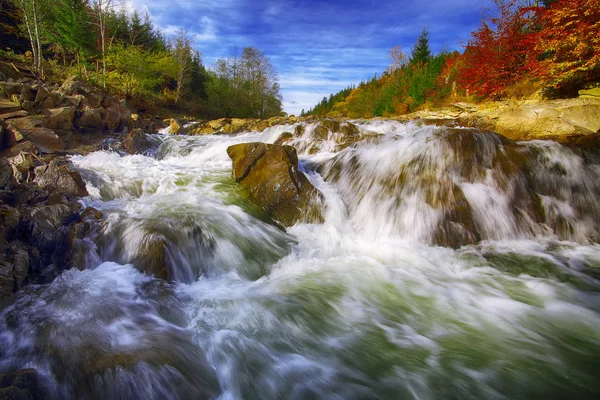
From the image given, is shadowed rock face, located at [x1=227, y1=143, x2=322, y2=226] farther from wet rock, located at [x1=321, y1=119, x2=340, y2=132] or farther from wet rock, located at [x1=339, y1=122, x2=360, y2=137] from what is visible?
wet rock, located at [x1=339, y1=122, x2=360, y2=137]

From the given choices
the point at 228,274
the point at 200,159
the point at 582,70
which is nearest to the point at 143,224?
the point at 228,274

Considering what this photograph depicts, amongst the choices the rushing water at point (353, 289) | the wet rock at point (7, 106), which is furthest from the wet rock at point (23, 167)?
the wet rock at point (7, 106)

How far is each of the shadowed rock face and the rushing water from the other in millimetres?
297

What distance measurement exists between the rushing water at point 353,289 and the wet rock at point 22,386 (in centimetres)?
15

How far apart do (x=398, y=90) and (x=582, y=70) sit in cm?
2255

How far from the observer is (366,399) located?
2.50m

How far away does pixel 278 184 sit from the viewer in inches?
256

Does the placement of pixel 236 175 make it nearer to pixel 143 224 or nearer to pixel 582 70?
pixel 143 224

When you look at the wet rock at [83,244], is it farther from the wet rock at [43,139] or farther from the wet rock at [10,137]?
the wet rock at [43,139]

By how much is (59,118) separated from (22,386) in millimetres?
12188


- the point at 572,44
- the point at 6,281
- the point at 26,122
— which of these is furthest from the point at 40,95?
the point at 572,44

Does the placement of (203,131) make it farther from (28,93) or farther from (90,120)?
(28,93)

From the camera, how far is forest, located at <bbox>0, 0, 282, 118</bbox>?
20.5m

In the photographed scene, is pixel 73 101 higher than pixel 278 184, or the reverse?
pixel 73 101
